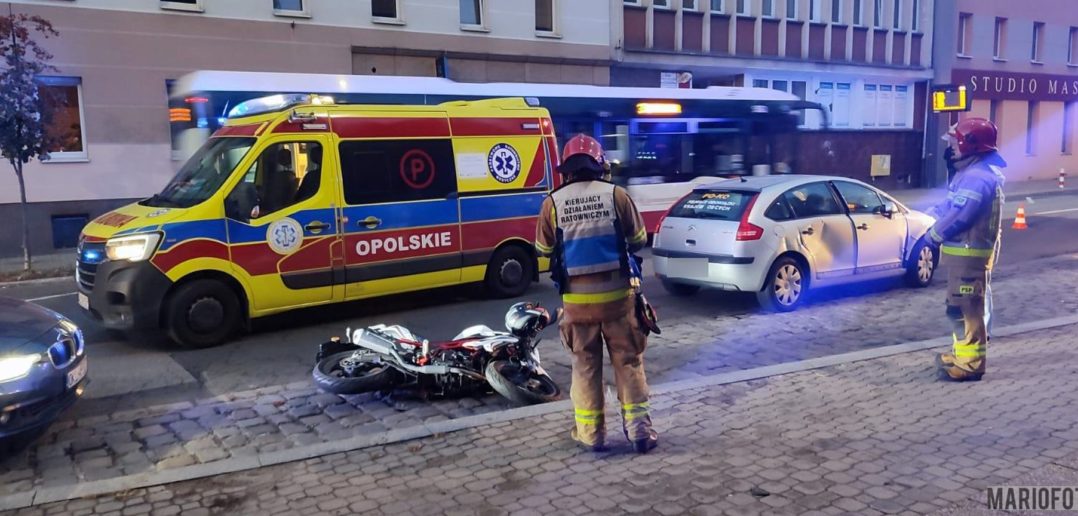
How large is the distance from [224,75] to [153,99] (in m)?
5.47

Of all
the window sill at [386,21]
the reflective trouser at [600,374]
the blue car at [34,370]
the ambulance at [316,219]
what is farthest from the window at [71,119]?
the reflective trouser at [600,374]

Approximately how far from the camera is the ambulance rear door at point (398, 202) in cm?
886

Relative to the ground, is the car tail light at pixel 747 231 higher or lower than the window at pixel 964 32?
lower

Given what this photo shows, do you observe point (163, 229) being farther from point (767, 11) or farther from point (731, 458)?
point (767, 11)

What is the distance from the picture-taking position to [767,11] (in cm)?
2739

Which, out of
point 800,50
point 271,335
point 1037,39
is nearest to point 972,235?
point 271,335

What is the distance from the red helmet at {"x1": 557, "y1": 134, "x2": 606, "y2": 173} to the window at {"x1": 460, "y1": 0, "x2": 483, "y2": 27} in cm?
1779

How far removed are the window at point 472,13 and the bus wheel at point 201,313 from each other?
49.5 feet

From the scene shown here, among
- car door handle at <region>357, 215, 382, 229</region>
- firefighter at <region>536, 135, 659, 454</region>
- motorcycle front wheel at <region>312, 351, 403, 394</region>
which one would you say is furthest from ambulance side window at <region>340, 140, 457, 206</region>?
firefighter at <region>536, 135, 659, 454</region>

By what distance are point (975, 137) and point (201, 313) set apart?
668cm

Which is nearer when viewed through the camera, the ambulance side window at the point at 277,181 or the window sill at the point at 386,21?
the ambulance side window at the point at 277,181

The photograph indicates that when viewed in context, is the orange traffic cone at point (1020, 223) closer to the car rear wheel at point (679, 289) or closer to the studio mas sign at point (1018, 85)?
the car rear wheel at point (679, 289)

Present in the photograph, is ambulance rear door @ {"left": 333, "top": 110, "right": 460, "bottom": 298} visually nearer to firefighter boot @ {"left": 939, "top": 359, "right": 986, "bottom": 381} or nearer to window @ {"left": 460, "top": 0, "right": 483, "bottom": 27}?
firefighter boot @ {"left": 939, "top": 359, "right": 986, "bottom": 381}

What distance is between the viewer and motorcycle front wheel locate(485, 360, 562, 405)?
18.8 feet
